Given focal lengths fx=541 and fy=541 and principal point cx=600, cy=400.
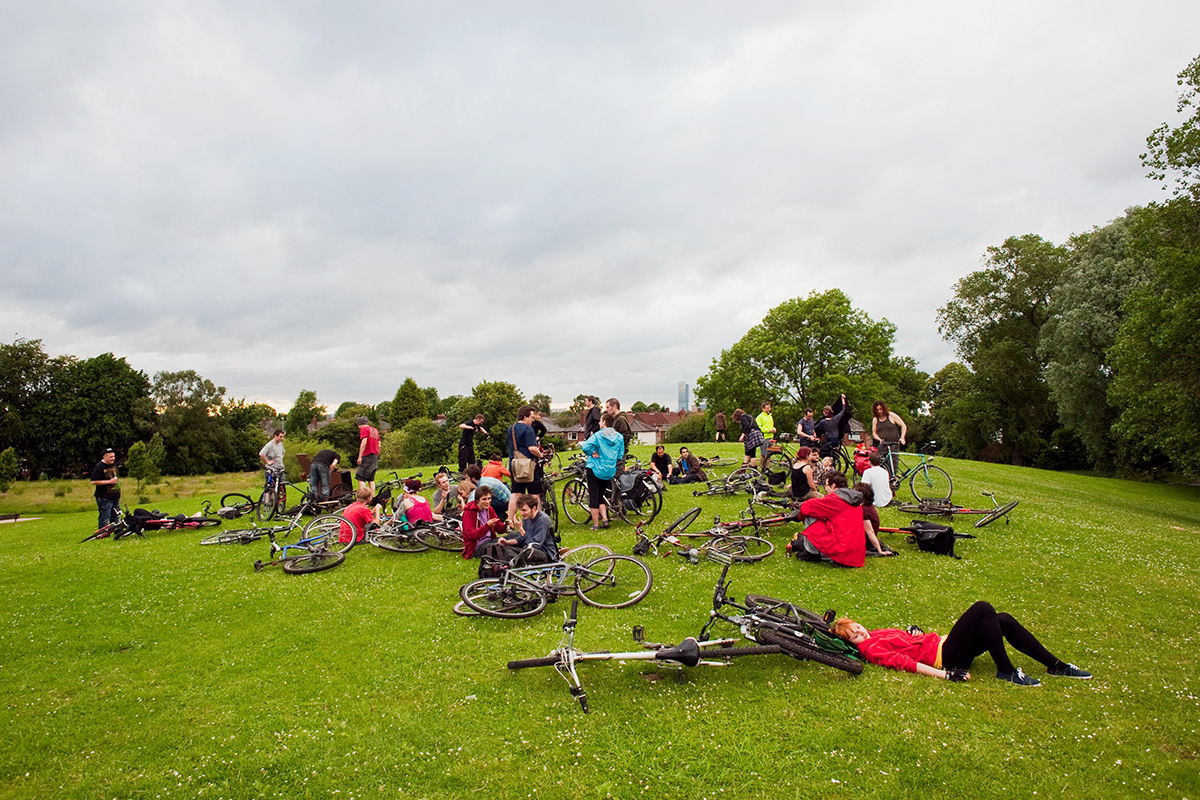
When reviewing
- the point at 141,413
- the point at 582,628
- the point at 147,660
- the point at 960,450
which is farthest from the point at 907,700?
the point at 141,413

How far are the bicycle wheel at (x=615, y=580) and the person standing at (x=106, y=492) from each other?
12.4 m

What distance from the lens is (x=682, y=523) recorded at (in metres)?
9.33

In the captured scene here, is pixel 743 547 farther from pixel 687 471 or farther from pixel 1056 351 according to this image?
pixel 1056 351

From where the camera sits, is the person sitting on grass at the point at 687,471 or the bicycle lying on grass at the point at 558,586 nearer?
the bicycle lying on grass at the point at 558,586

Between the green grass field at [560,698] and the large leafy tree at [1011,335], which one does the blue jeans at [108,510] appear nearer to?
the green grass field at [560,698]

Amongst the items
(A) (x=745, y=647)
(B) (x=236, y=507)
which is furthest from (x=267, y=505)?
(A) (x=745, y=647)

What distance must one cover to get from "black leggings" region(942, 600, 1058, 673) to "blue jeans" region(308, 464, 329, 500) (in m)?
12.3

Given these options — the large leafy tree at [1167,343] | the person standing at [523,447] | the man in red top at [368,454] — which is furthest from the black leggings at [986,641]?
the large leafy tree at [1167,343]

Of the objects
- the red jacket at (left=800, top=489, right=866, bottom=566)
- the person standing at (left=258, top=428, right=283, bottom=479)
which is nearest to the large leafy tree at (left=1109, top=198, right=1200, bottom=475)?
the red jacket at (left=800, top=489, right=866, bottom=566)

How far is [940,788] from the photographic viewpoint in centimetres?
356

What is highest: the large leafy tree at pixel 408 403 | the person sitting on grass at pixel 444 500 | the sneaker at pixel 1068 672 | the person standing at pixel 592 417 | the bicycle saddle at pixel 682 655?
the large leafy tree at pixel 408 403

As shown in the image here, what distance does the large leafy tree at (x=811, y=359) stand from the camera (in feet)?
119

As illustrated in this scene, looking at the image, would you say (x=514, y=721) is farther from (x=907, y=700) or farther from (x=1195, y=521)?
(x=1195, y=521)

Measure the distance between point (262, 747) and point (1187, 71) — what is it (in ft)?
92.2
